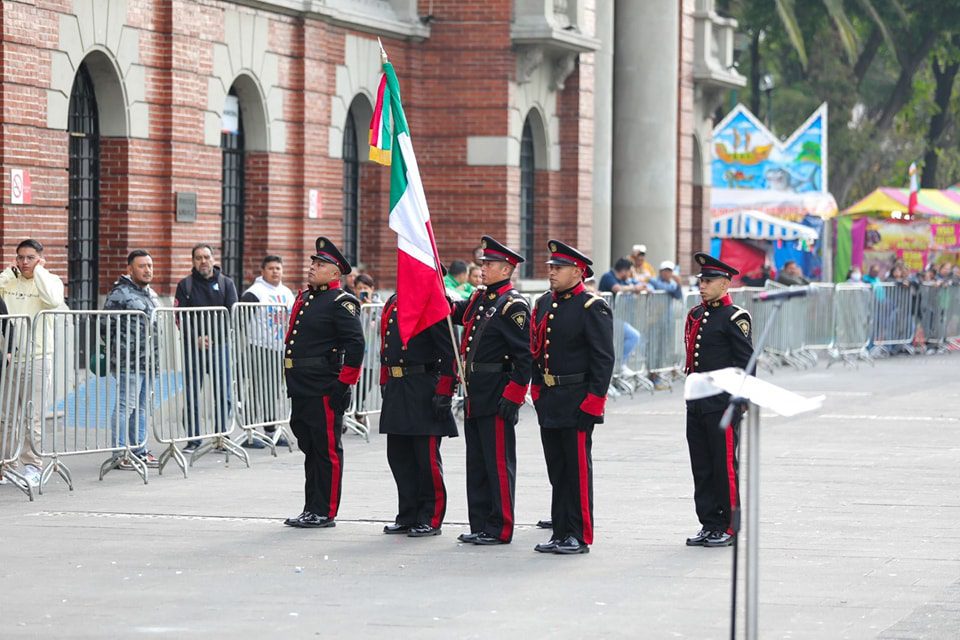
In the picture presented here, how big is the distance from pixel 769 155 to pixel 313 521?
1200 inches

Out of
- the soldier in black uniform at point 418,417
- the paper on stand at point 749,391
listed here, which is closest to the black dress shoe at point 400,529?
the soldier in black uniform at point 418,417

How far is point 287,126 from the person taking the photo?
24.0 meters

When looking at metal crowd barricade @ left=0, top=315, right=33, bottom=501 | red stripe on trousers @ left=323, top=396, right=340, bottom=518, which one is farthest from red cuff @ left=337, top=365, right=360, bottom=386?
metal crowd barricade @ left=0, top=315, right=33, bottom=501

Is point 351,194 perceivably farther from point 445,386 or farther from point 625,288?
point 445,386

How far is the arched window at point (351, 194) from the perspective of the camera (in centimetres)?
2670

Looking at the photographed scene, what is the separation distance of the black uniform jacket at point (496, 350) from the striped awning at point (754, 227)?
2779cm

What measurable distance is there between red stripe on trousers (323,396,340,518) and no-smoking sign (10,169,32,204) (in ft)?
24.0

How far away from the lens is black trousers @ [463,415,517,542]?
11086 millimetres

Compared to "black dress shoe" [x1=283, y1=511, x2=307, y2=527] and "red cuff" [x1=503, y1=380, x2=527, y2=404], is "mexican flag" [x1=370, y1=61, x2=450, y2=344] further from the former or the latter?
"black dress shoe" [x1=283, y1=511, x2=307, y2=527]

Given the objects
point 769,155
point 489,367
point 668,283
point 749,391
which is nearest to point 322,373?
point 489,367

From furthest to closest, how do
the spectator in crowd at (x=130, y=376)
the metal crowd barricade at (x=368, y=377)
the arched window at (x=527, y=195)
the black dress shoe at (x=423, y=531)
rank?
the arched window at (x=527, y=195), the metal crowd barricade at (x=368, y=377), the spectator in crowd at (x=130, y=376), the black dress shoe at (x=423, y=531)

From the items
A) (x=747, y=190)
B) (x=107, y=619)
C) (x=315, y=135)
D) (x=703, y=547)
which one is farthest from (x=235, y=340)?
(x=747, y=190)

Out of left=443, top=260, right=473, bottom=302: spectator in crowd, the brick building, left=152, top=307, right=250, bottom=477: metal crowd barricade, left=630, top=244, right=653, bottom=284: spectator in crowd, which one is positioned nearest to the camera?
left=152, top=307, right=250, bottom=477: metal crowd barricade

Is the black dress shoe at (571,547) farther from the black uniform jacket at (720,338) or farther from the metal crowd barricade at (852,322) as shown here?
the metal crowd barricade at (852,322)
